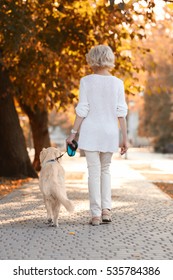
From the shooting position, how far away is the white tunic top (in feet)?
29.2

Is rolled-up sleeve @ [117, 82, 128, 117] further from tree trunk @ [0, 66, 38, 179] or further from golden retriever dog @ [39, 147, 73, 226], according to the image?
tree trunk @ [0, 66, 38, 179]

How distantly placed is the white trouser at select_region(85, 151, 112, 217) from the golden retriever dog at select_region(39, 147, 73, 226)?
1.32ft

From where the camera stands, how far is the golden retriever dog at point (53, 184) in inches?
338

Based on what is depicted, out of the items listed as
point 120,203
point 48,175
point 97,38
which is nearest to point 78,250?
point 48,175

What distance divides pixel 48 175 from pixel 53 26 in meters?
10.4

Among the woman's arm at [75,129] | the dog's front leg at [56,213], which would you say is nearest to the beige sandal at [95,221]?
the dog's front leg at [56,213]

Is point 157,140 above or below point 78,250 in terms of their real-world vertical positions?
below

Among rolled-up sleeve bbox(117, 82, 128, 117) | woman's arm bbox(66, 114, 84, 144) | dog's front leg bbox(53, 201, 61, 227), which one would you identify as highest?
rolled-up sleeve bbox(117, 82, 128, 117)

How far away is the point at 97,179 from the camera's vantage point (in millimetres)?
8984

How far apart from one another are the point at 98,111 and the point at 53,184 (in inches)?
44.4

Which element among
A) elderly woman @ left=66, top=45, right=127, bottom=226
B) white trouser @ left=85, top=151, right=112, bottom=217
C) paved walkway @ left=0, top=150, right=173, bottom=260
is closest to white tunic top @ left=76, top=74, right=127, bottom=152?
elderly woman @ left=66, top=45, right=127, bottom=226

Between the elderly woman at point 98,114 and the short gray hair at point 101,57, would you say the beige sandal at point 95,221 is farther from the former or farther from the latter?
the short gray hair at point 101,57
